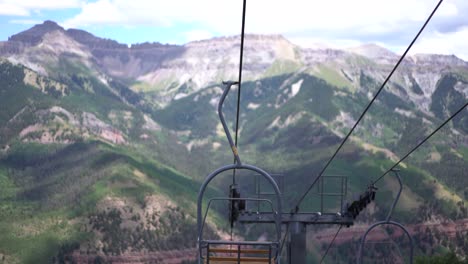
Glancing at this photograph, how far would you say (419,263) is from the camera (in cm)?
17738

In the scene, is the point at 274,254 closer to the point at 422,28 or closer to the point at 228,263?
the point at 228,263

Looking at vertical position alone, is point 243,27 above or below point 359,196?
above

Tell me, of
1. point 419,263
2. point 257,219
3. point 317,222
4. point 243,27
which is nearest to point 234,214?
point 257,219

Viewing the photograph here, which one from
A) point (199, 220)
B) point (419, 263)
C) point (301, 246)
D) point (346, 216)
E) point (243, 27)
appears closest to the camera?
point (243, 27)

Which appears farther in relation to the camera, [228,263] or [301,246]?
[301,246]

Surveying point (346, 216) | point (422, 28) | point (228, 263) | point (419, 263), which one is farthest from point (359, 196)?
point (419, 263)

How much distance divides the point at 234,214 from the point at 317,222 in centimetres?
502

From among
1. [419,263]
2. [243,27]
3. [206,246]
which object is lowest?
[419,263]

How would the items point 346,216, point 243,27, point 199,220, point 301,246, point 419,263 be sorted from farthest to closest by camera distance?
point 419,263 < point 346,216 < point 301,246 < point 199,220 < point 243,27

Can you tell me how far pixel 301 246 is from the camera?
148ft

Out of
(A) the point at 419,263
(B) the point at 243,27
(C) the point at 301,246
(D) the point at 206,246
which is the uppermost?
(B) the point at 243,27

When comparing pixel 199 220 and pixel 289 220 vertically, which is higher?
pixel 199 220

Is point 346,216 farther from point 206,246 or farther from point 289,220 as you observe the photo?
point 206,246

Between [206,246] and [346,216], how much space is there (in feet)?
60.8
